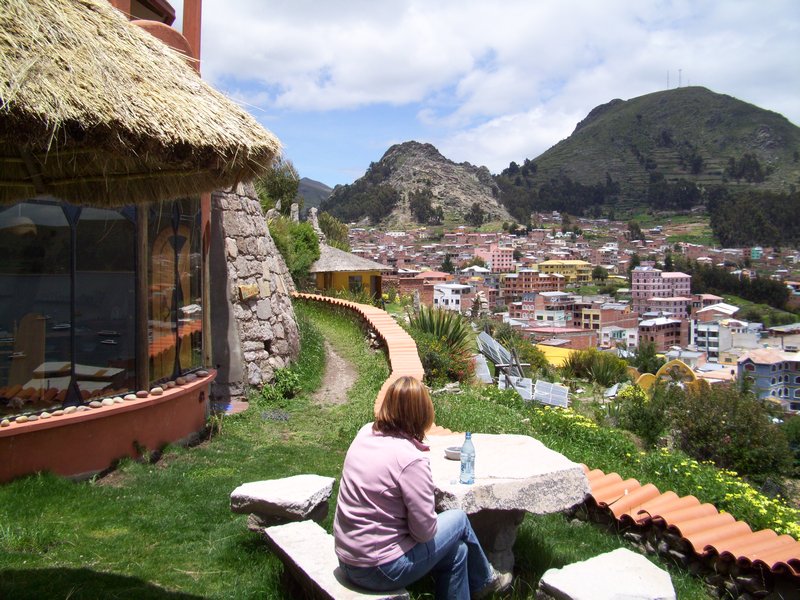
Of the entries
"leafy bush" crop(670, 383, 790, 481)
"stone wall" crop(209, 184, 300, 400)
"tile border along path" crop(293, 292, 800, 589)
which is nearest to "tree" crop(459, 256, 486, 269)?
"leafy bush" crop(670, 383, 790, 481)

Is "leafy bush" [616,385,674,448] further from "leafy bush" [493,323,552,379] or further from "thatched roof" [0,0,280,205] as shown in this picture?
"thatched roof" [0,0,280,205]

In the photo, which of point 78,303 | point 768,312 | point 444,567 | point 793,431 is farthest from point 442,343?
point 768,312

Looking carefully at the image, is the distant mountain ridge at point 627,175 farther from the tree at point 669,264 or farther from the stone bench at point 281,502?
the stone bench at point 281,502

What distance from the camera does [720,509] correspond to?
19.9ft

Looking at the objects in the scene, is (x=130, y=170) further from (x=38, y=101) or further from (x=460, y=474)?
(x=460, y=474)

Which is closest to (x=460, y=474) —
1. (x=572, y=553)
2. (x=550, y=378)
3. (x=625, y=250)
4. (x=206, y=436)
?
(x=572, y=553)

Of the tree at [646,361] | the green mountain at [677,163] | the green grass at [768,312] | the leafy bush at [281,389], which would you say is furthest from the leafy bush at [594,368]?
the green mountain at [677,163]

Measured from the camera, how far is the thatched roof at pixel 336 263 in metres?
21.5

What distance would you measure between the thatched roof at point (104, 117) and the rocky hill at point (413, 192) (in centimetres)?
16708

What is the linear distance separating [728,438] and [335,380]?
8.53m

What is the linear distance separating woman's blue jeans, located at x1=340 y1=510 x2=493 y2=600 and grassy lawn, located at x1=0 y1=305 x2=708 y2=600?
0.79 feet

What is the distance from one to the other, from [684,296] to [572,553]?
11741 centimetres

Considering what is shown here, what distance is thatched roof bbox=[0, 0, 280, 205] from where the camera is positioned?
2.59 m

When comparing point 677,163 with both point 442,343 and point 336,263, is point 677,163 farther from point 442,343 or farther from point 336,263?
point 442,343
